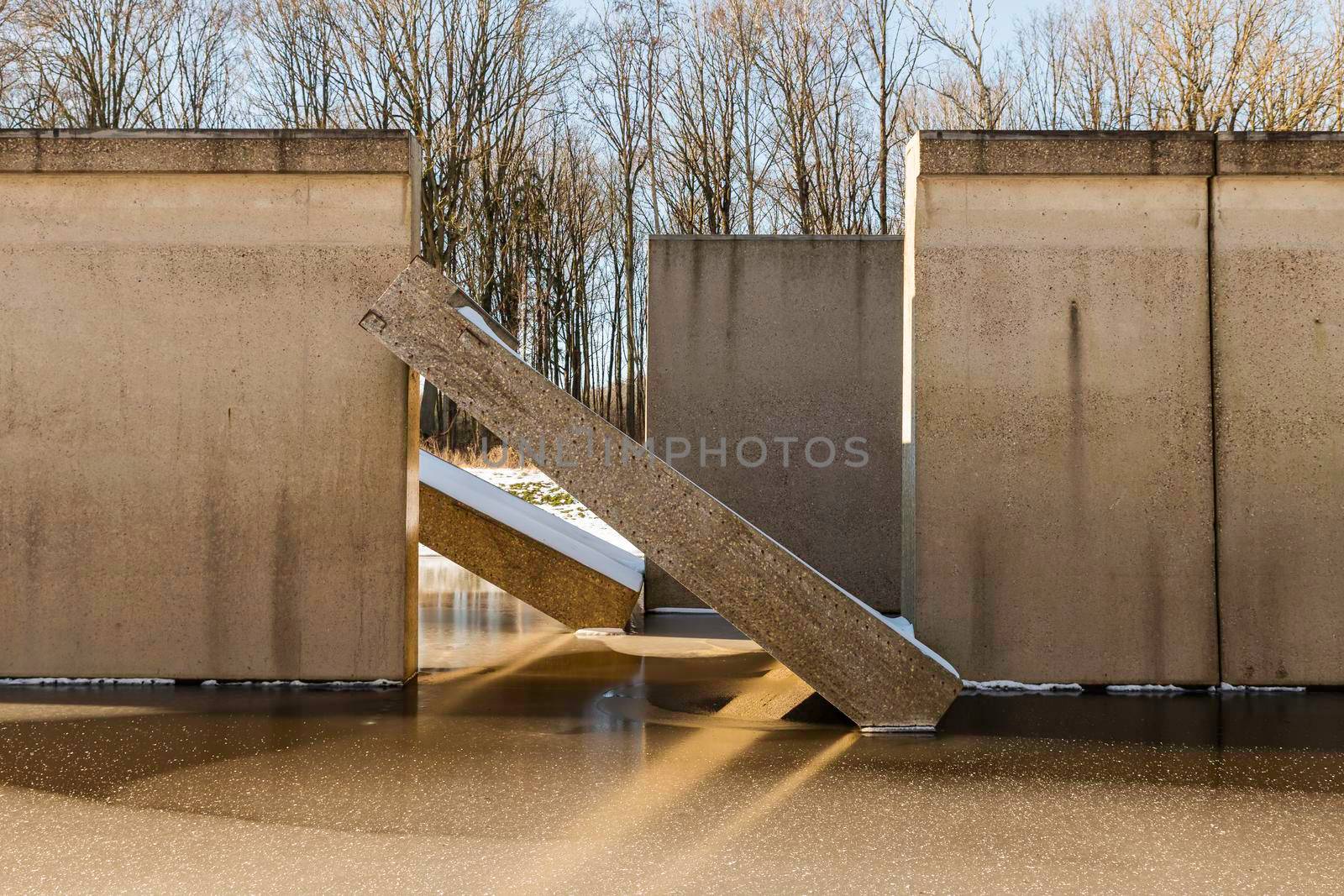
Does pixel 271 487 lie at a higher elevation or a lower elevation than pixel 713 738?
higher

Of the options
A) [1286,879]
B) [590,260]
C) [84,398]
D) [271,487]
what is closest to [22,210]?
[84,398]

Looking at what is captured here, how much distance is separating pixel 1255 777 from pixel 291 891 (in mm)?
4011

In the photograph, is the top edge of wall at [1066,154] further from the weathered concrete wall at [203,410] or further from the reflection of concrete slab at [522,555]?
the reflection of concrete slab at [522,555]

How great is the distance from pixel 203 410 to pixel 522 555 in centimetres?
302

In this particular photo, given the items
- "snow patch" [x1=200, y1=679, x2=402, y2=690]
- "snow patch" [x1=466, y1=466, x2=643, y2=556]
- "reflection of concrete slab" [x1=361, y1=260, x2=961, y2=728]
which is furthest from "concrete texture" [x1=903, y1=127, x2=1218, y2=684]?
"snow patch" [x1=466, y1=466, x2=643, y2=556]

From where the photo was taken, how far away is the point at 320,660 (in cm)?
682

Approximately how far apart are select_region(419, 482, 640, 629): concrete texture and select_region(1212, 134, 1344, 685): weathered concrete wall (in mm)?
4683

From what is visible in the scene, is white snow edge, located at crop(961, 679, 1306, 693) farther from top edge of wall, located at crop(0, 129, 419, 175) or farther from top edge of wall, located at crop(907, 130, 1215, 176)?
top edge of wall, located at crop(0, 129, 419, 175)

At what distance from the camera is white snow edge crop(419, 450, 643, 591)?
9164 mm

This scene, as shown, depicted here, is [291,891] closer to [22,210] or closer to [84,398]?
[84,398]

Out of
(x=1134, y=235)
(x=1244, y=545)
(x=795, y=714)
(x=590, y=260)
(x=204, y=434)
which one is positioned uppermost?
(x=590, y=260)

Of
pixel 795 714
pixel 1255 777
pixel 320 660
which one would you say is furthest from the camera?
pixel 320 660

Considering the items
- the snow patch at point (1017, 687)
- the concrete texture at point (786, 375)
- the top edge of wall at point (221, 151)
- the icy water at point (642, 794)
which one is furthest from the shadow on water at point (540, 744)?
the concrete texture at point (786, 375)

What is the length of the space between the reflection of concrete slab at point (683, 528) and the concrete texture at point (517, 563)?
9.89 ft
